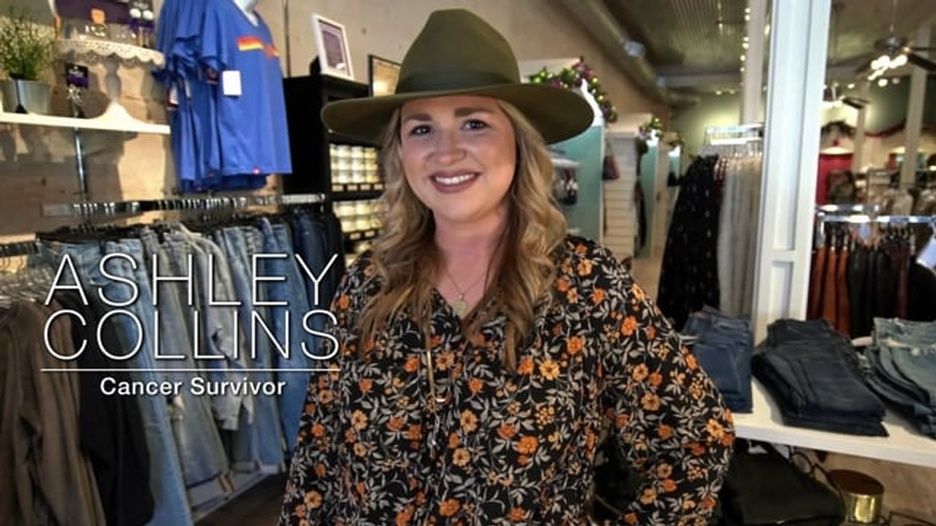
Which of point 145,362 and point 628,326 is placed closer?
point 628,326

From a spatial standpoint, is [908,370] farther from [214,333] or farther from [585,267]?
[214,333]

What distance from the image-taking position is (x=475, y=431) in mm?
957

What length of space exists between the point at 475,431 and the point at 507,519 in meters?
0.15

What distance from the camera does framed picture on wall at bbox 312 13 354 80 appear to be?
2.68 m

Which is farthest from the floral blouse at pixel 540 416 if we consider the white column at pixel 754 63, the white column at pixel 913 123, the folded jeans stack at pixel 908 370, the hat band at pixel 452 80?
the white column at pixel 913 123

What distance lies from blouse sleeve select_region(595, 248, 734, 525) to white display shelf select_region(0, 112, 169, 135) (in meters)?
1.65

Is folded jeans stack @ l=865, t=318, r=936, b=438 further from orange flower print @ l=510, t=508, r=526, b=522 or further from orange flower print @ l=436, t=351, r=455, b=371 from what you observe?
orange flower print @ l=436, t=351, r=455, b=371

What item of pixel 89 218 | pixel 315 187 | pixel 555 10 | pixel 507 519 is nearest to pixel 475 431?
pixel 507 519

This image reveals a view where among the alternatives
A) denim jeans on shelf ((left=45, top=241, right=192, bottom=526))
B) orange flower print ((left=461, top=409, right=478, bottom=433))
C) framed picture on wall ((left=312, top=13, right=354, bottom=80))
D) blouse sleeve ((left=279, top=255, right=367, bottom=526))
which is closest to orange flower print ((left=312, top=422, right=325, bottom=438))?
blouse sleeve ((left=279, top=255, right=367, bottom=526))

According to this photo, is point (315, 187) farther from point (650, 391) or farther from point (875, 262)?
point (875, 262)

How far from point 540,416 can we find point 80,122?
1.71 meters

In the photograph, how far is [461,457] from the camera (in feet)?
3.14

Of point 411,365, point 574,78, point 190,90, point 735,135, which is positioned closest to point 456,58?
point 411,365

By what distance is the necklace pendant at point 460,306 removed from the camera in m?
1.06
